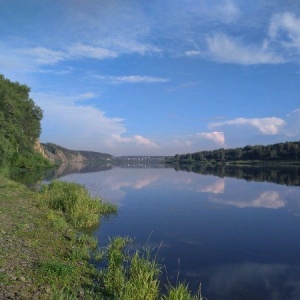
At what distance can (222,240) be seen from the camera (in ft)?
60.6

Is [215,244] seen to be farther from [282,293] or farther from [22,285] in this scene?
[22,285]

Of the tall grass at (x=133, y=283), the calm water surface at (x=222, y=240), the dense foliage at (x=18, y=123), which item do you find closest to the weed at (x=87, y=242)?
the tall grass at (x=133, y=283)

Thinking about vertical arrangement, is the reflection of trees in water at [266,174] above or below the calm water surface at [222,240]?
above

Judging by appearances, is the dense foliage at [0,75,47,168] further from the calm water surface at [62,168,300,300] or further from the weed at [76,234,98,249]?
the weed at [76,234,98,249]

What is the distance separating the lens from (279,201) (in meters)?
35.0

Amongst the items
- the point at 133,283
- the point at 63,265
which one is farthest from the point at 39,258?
the point at 133,283

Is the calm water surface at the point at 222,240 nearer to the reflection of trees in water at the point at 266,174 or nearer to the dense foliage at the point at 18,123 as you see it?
the reflection of trees in water at the point at 266,174

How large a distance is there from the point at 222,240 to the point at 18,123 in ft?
174

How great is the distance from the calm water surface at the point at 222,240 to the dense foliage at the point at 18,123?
3165 cm

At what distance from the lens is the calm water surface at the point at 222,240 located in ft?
40.1

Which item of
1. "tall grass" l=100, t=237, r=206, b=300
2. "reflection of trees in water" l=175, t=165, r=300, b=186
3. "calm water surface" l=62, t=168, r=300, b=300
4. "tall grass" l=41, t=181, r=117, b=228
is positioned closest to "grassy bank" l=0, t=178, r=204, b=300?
"tall grass" l=100, t=237, r=206, b=300

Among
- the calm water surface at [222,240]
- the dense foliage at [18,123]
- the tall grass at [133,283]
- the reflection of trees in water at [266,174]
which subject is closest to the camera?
the tall grass at [133,283]

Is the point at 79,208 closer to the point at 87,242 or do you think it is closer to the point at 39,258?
the point at 87,242

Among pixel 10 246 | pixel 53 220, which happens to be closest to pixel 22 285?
pixel 10 246
